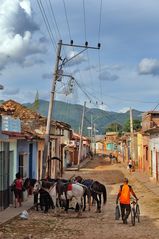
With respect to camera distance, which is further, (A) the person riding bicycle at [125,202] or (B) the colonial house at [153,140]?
(B) the colonial house at [153,140]

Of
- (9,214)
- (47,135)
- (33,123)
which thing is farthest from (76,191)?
(33,123)

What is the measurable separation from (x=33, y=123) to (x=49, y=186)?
14258 mm

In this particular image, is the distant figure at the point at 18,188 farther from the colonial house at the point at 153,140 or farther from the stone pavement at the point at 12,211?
the colonial house at the point at 153,140

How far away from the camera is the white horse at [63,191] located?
18266 millimetres

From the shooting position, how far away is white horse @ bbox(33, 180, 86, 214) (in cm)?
1827

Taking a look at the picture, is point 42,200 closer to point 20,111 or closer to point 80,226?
point 80,226

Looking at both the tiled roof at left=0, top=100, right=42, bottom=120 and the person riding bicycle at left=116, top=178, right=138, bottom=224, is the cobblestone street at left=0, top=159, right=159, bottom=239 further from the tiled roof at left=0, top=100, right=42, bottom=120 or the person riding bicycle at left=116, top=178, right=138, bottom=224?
the tiled roof at left=0, top=100, right=42, bottom=120

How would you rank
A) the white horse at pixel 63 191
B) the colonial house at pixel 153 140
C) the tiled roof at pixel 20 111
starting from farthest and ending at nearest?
the colonial house at pixel 153 140 < the tiled roof at pixel 20 111 < the white horse at pixel 63 191

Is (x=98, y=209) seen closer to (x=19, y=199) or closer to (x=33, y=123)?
(x=19, y=199)

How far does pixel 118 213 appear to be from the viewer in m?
16.8

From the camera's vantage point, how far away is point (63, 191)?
18.5 metres

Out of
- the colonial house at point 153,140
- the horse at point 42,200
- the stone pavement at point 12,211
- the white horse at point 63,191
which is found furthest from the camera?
the colonial house at point 153,140

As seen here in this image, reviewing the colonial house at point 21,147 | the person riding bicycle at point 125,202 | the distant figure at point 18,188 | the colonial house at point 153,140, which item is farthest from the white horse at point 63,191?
the colonial house at point 153,140

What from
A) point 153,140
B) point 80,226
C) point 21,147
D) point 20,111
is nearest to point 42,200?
point 80,226
